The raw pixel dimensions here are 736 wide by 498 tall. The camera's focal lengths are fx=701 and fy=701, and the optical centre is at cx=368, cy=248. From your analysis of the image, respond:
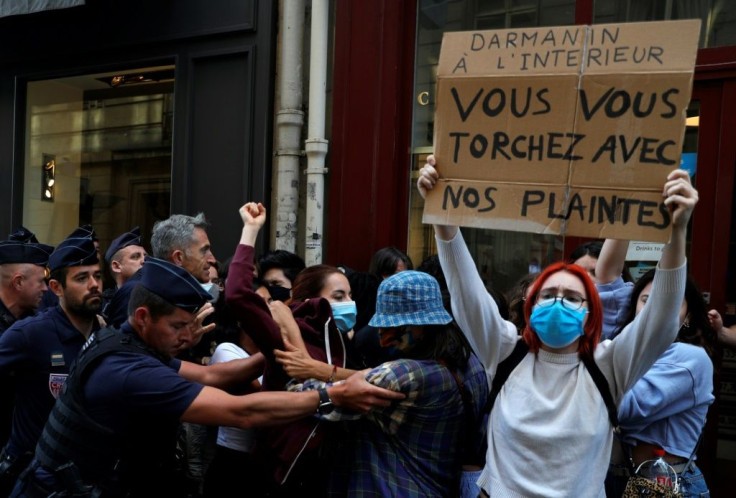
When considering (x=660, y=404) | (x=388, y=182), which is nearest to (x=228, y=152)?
(x=388, y=182)

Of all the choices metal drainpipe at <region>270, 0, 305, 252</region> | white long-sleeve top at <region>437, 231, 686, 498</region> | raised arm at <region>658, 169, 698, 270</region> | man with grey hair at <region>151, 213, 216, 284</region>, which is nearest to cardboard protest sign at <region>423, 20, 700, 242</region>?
raised arm at <region>658, 169, 698, 270</region>

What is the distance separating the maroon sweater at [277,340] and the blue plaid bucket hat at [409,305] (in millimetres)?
428

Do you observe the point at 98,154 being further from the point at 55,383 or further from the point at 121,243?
the point at 55,383

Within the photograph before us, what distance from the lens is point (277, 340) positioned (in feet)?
10.1

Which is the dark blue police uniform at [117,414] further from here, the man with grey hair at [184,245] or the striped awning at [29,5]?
the striped awning at [29,5]

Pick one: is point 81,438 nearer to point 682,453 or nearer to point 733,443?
point 682,453

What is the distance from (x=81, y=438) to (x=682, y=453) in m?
2.54

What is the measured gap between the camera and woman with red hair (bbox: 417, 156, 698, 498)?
2470 mm

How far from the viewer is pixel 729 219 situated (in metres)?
4.95

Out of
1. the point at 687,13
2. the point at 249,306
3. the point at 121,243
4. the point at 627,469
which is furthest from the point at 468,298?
the point at 687,13

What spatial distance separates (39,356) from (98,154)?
5.96m

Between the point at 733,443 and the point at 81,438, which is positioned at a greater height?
the point at 81,438

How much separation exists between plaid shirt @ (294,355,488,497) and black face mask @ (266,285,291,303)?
197 centimetres

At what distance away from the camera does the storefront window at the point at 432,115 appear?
18.5 feet
